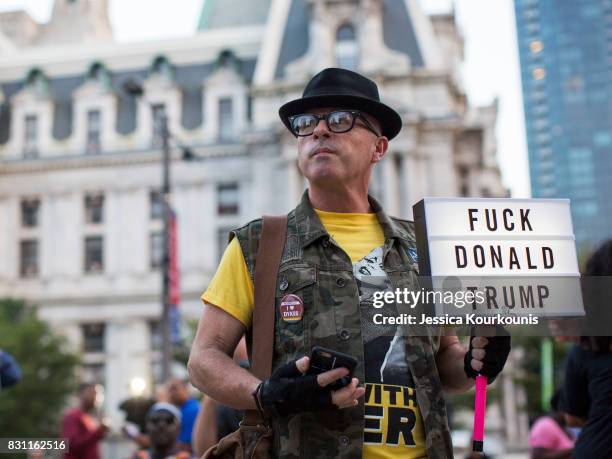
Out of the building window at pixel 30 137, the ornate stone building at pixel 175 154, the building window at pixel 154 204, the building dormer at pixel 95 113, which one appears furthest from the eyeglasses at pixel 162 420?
the building window at pixel 30 137

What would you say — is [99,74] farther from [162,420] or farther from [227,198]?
[162,420]

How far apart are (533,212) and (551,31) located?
9521 mm

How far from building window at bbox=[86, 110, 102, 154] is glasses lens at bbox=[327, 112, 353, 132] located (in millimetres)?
45479

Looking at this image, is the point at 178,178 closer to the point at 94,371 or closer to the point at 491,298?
Result: the point at 94,371

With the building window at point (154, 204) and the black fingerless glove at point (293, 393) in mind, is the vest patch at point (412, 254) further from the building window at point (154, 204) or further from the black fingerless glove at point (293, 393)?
the building window at point (154, 204)

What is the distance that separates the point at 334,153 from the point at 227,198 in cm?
4237

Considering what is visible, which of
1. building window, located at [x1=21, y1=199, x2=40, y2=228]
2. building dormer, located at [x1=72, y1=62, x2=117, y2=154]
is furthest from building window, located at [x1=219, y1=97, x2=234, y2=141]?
building window, located at [x1=21, y1=199, x2=40, y2=228]

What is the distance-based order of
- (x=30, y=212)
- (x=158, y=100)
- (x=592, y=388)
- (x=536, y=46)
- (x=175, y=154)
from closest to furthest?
(x=592, y=388), (x=536, y=46), (x=175, y=154), (x=30, y=212), (x=158, y=100)

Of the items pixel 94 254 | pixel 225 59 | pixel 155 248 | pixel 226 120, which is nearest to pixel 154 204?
pixel 155 248

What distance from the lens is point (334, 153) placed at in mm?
3342

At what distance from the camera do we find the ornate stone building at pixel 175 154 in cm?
4278

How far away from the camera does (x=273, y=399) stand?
2.75 metres

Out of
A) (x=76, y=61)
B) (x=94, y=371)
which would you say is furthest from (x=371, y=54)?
(x=94, y=371)

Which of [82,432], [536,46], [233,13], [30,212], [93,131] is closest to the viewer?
[82,432]
